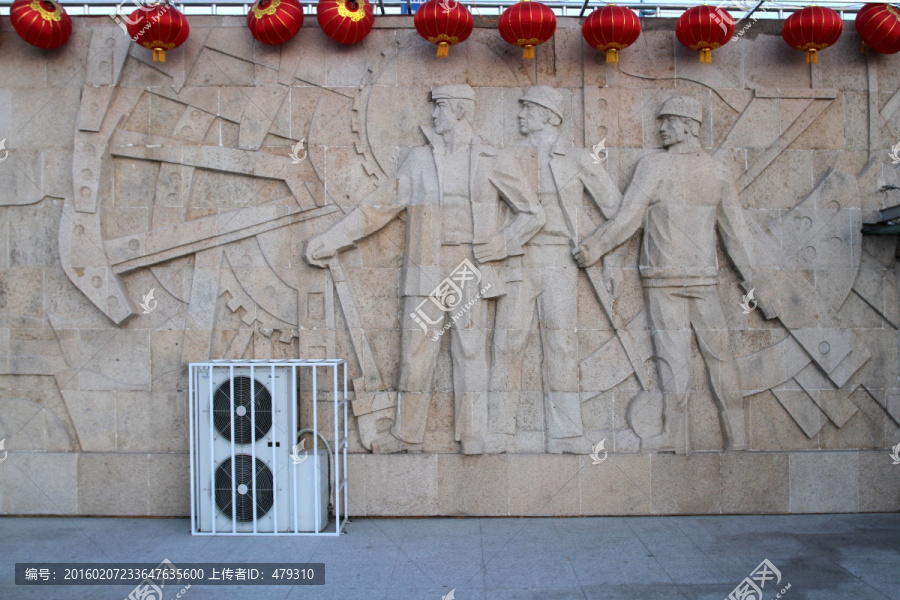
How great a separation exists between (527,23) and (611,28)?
76cm

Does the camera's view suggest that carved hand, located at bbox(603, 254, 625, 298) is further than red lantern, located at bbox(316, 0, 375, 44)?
Yes

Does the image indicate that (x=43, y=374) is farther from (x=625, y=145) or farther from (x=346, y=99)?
(x=625, y=145)

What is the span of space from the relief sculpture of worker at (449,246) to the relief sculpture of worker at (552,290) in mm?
136

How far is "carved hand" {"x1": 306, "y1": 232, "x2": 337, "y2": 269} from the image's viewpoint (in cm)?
691

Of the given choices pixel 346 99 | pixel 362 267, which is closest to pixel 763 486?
pixel 362 267

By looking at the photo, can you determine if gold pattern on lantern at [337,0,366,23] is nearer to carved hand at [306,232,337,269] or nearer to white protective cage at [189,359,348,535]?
carved hand at [306,232,337,269]

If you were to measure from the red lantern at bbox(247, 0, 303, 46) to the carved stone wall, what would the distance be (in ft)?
0.95

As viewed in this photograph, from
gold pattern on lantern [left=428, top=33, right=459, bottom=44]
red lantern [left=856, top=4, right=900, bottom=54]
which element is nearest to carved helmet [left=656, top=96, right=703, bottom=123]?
red lantern [left=856, top=4, right=900, bottom=54]

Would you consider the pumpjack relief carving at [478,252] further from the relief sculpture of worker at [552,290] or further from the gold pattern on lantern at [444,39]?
the gold pattern on lantern at [444,39]

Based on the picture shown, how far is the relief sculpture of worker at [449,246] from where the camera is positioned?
6902 mm

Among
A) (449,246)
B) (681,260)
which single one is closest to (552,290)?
(449,246)
